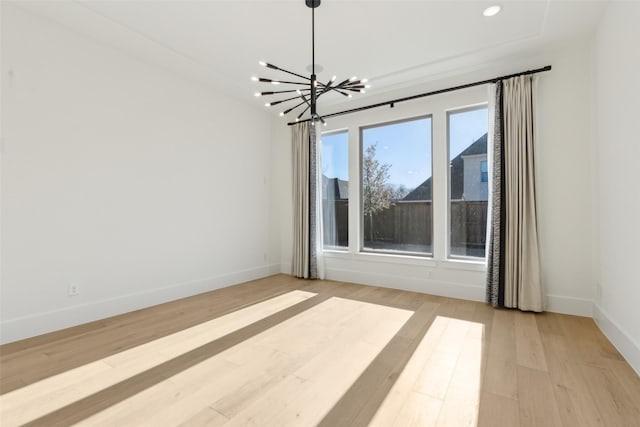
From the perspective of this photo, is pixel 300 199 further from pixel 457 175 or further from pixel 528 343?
pixel 528 343

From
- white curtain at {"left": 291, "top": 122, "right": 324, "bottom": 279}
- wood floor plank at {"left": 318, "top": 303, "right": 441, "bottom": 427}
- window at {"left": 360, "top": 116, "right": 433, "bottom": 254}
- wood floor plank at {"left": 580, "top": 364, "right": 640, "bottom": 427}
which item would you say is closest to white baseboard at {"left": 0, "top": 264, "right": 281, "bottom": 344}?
white curtain at {"left": 291, "top": 122, "right": 324, "bottom": 279}

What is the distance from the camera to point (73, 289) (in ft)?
9.71

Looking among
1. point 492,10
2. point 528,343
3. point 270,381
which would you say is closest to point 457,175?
point 492,10

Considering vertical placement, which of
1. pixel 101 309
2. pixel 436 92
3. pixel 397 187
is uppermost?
pixel 436 92

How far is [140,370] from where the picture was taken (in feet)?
6.89

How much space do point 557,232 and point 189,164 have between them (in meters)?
4.67

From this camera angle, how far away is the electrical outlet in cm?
294

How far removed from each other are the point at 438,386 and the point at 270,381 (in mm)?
A: 1116

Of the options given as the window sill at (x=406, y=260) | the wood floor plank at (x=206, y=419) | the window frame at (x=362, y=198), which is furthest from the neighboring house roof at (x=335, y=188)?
the wood floor plank at (x=206, y=419)

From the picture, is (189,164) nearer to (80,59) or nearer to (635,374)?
(80,59)

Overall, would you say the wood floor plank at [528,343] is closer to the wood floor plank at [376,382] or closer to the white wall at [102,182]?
the wood floor plank at [376,382]

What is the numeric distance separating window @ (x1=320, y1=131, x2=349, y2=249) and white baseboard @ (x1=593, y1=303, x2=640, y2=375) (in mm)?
3114

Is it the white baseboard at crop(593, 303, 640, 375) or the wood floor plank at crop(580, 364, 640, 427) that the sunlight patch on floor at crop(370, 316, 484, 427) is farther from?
the white baseboard at crop(593, 303, 640, 375)

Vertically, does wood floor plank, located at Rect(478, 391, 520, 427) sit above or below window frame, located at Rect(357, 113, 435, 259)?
below
